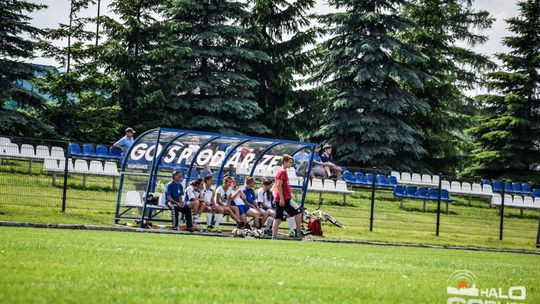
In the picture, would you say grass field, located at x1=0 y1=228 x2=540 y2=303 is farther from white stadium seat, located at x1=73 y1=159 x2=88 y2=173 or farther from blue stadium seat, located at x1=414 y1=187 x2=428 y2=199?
blue stadium seat, located at x1=414 y1=187 x2=428 y2=199

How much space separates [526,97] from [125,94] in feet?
90.9

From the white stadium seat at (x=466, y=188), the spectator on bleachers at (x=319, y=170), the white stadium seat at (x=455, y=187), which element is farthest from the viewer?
the white stadium seat at (x=455, y=187)

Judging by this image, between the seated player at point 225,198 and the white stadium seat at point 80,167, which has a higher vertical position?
the white stadium seat at point 80,167

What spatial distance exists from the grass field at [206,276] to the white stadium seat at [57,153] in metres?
9.23

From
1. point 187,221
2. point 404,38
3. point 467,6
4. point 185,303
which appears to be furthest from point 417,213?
point 467,6

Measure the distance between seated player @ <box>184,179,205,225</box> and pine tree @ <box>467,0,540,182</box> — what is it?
33105 millimetres

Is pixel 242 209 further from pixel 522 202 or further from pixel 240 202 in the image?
pixel 522 202

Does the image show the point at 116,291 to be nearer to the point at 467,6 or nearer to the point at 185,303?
the point at 185,303

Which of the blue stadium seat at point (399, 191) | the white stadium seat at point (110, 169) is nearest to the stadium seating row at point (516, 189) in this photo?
the blue stadium seat at point (399, 191)

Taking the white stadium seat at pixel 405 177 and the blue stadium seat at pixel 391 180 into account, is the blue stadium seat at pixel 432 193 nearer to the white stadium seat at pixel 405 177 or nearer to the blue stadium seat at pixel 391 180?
the blue stadium seat at pixel 391 180

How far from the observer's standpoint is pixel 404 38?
5206 centimetres

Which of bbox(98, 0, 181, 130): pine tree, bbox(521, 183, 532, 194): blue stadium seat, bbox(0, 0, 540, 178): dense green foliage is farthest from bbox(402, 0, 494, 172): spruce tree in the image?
bbox(98, 0, 181, 130): pine tree

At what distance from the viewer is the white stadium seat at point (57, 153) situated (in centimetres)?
2342

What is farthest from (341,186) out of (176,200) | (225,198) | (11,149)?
(11,149)
